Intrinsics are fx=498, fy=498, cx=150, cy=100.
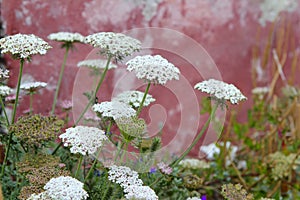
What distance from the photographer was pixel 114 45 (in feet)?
4.04

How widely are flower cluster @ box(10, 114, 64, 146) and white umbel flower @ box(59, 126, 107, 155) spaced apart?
0.06 metres

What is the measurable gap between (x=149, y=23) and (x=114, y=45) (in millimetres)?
1000

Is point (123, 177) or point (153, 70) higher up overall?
point (153, 70)

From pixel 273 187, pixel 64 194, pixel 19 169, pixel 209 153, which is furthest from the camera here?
pixel 209 153

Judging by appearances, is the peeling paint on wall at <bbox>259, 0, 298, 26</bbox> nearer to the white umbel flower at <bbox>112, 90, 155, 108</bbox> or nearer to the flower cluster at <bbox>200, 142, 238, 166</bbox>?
the flower cluster at <bbox>200, 142, 238, 166</bbox>

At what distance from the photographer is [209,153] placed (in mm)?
2189

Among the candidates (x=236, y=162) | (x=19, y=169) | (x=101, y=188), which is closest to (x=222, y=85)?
(x=101, y=188)

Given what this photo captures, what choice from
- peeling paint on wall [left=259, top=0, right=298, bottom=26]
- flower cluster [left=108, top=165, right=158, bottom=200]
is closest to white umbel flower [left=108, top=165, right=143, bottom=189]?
flower cluster [left=108, top=165, right=158, bottom=200]

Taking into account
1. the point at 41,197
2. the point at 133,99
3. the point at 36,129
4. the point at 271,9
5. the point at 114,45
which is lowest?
the point at 41,197

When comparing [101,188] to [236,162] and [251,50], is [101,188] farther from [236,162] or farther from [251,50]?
[251,50]

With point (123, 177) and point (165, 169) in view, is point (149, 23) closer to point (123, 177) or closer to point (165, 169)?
point (165, 169)

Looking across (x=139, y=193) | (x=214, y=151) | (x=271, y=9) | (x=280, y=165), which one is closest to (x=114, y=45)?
(x=139, y=193)

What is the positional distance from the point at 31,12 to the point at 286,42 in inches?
57.0

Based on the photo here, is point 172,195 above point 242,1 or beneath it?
beneath
